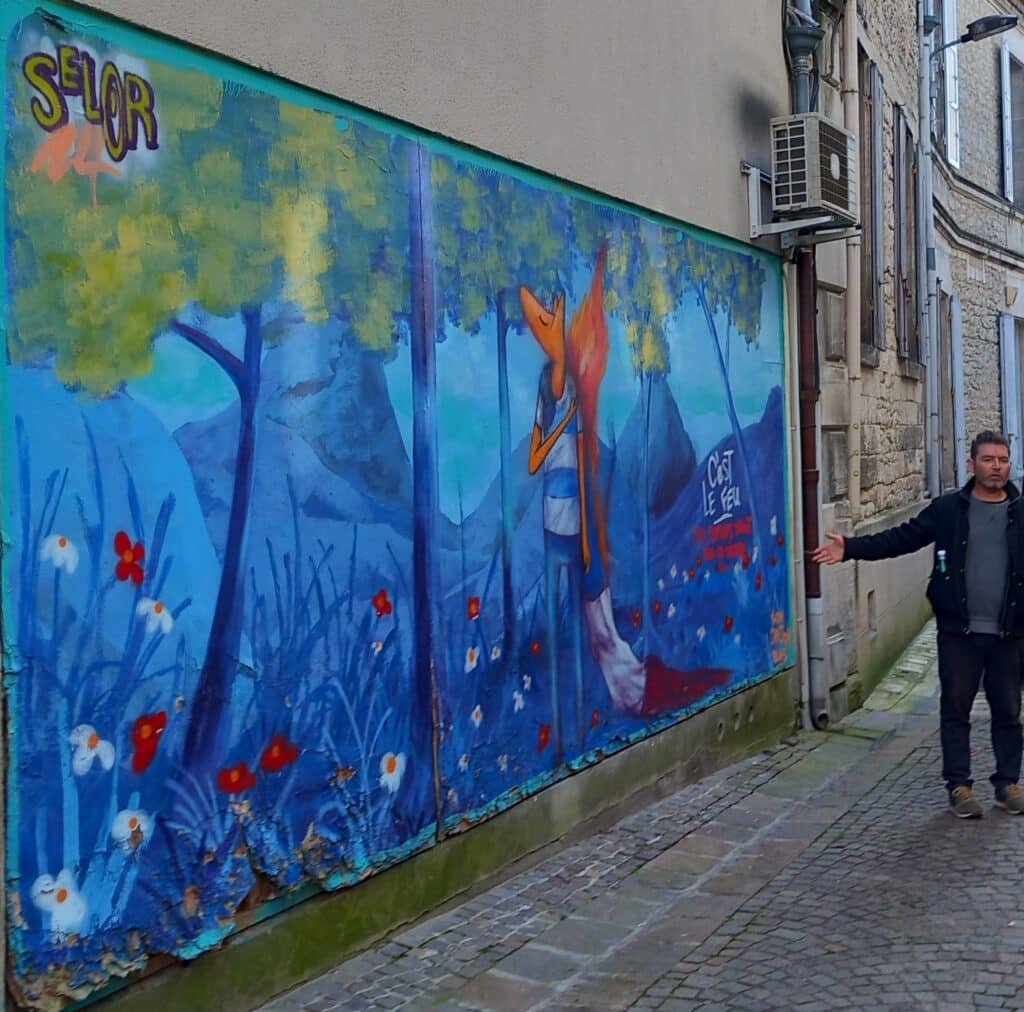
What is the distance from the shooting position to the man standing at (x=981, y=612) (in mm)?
6012

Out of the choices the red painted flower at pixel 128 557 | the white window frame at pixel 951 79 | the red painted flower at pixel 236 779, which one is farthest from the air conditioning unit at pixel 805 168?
the white window frame at pixel 951 79

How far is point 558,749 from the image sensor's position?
5.46m

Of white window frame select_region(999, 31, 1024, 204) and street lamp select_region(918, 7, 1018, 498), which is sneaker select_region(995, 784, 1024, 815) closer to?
street lamp select_region(918, 7, 1018, 498)

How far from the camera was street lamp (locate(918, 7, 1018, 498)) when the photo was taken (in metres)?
12.8

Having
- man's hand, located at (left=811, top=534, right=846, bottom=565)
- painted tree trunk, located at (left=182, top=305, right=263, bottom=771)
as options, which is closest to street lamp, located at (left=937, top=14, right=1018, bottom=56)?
man's hand, located at (left=811, top=534, right=846, bottom=565)

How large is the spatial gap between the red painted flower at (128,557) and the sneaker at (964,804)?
13.4 feet

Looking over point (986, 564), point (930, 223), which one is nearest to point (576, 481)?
point (986, 564)

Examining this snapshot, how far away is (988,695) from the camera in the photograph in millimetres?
6199

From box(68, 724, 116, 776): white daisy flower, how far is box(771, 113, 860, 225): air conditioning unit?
5497mm

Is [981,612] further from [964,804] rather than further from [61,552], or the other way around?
[61,552]

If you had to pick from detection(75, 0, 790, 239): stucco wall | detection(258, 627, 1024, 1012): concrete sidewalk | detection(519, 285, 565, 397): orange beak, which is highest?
detection(75, 0, 790, 239): stucco wall

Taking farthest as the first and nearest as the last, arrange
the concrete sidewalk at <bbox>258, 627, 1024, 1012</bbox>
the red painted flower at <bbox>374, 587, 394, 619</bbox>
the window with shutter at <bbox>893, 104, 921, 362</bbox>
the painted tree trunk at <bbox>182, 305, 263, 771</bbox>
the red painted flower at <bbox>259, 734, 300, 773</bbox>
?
the window with shutter at <bbox>893, 104, 921, 362</bbox>
the red painted flower at <bbox>374, 587, 394, 619</bbox>
the concrete sidewalk at <bbox>258, 627, 1024, 1012</bbox>
the red painted flower at <bbox>259, 734, 300, 773</bbox>
the painted tree trunk at <bbox>182, 305, 263, 771</bbox>

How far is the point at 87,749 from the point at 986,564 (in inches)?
168

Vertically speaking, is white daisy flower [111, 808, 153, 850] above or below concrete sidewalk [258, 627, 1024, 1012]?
above
